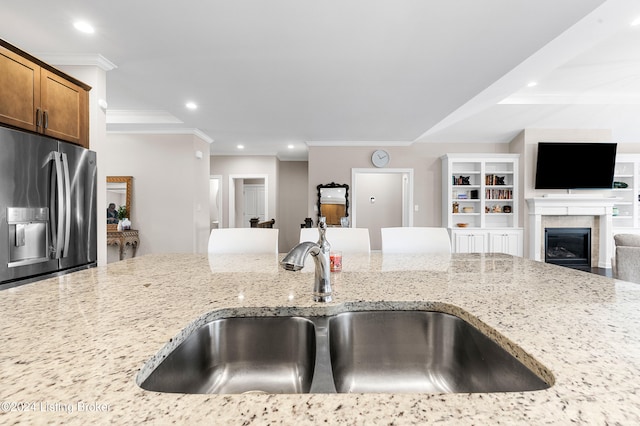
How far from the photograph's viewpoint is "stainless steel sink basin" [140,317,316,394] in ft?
2.51

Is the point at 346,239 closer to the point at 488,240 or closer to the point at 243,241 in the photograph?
the point at 243,241

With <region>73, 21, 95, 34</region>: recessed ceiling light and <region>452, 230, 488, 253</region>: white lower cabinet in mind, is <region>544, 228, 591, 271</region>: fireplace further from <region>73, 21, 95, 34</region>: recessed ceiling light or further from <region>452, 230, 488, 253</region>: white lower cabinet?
<region>73, 21, 95, 34</region>: recessed ceiling light

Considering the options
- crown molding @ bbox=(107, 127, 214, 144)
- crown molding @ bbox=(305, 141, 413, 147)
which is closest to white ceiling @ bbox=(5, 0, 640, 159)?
crown molding @ bbox=(107, 127, 214, 144)

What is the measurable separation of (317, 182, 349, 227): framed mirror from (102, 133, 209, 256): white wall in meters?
2.42

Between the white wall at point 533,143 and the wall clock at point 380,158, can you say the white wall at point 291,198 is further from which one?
the white wall at point 533,143

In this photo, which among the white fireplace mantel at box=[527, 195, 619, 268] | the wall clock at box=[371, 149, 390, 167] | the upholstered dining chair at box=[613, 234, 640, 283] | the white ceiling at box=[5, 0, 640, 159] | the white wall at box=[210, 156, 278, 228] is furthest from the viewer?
the white wall at box=[210, 156, 278, 228]

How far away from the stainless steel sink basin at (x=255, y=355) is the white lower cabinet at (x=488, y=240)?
18.1 ft

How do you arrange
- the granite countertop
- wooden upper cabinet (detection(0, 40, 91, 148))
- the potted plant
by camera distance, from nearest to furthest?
the granite countertop → wooden upper cabinet (detection(0, 40, 91, 148)) → the potted plant

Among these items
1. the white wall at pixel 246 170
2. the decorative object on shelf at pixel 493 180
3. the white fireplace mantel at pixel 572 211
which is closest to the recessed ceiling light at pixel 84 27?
the white wall at pixel 246 170

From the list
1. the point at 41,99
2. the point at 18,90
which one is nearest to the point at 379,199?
the point at 41,99

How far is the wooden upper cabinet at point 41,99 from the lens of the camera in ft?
6.59

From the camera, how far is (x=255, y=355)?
2.68ft

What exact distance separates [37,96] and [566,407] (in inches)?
125

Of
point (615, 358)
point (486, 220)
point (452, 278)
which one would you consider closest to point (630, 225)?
point (486, 220)
